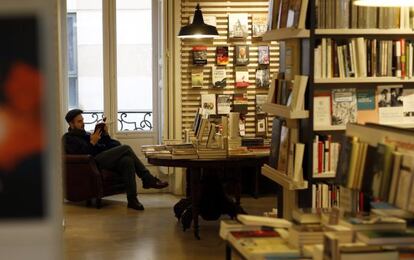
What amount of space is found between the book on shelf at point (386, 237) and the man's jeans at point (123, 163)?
207 inches

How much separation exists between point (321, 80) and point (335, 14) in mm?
486

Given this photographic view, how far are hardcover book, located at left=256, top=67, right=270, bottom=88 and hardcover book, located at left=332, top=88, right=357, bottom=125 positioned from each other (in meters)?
3.54

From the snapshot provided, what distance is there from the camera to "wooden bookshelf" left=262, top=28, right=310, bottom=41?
4445mm

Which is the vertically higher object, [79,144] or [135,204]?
[79,144]

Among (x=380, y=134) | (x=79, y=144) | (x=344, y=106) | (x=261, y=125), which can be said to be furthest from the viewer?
(x=261, y=125)

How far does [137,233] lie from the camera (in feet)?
21.2

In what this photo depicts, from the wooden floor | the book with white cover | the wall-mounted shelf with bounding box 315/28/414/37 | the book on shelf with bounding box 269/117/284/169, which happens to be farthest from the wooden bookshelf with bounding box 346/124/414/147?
the wooden floor

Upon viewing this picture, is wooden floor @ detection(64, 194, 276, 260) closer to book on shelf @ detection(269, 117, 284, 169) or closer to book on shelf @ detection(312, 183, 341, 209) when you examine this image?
book on shelf @ detection(269, 117, 284, 169)

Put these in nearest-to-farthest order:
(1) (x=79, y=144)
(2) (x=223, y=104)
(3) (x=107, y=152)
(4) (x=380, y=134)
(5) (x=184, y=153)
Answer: (4) (x=380, y=134) < (5) (x=184, y=153) < (1) (x=79, y=144) < (3) (x=107, y=152) < (2) (x=223, y=104)

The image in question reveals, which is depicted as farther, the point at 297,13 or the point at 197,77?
the point at 197,77

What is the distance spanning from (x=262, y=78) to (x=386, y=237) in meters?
5.75

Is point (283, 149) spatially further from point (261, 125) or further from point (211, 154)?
point (261, 125)

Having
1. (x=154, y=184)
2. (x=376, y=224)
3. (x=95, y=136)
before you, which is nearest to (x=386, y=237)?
(x=376, y=224)

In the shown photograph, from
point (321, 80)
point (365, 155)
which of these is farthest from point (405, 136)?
point (321, 80)
